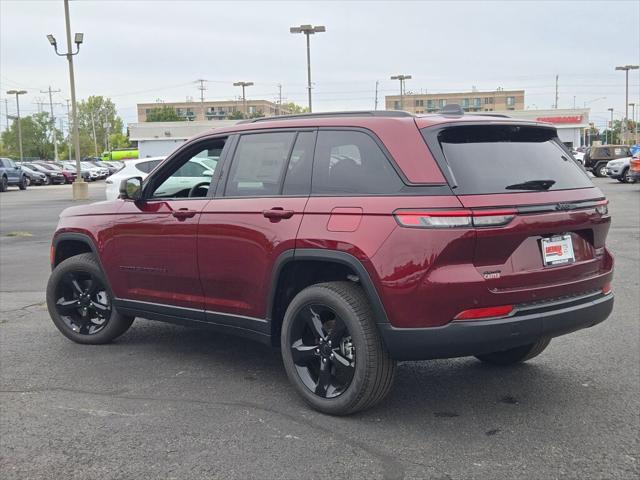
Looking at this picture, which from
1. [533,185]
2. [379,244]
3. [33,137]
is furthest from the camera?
[33,137]

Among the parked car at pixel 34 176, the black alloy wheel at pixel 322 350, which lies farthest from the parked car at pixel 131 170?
the parked car at pixel 34 176

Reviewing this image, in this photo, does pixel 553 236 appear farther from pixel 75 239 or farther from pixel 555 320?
pixel 75 239

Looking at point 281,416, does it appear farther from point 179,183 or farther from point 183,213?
point 179,183

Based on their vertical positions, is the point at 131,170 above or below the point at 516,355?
above

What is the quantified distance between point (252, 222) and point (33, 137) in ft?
400

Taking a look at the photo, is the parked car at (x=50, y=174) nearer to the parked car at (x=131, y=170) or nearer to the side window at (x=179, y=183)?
the parked car at (x=131, y=170)

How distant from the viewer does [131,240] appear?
550cm

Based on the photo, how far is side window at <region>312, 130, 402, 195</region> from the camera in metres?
4.11

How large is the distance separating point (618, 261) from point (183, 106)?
162 meters

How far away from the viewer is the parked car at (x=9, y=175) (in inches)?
1529

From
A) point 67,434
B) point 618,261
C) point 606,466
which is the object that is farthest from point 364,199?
point 618,261

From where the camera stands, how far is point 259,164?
15.8ft

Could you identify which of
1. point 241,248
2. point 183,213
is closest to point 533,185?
point 241,248

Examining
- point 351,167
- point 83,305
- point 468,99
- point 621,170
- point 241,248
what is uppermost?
point 468,99
